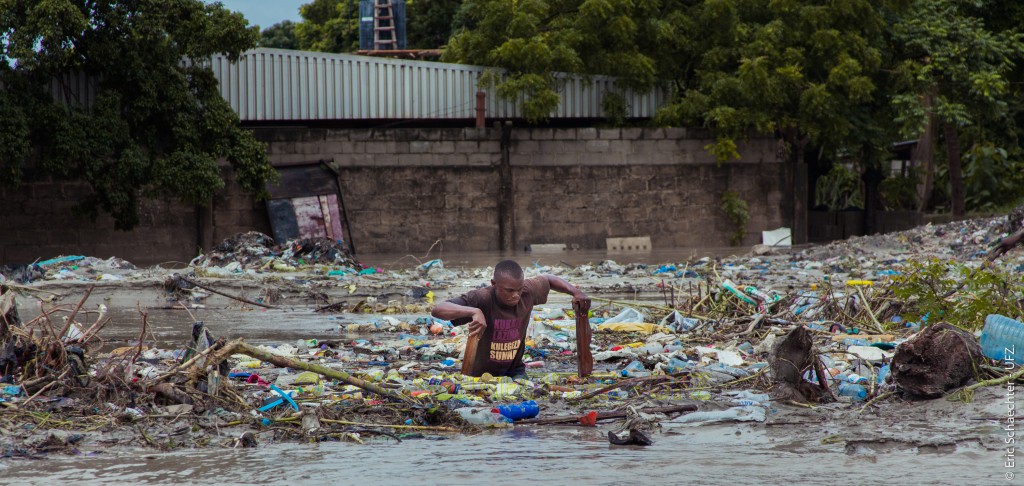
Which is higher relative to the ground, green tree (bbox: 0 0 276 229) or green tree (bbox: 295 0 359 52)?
green tree (bbox: 295 0 359 52)

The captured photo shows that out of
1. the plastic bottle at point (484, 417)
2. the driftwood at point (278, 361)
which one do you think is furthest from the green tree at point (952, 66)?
the driftwood at point (278, 361)

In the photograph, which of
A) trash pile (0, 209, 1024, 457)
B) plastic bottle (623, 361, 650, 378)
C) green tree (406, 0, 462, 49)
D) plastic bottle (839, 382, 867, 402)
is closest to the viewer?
trash pile (0, 209, 1024, 457)

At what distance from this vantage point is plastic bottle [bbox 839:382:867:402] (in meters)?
6.33

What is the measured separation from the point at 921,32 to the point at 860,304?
1615 cm

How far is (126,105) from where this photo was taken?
18109 millimetres

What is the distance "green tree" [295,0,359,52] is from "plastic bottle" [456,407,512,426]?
93.2 feet

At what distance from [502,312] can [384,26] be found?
24.9 meters

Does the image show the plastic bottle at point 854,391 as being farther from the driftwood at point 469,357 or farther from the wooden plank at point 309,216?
the wooden plank at point 309,216

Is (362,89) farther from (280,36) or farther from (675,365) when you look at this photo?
(280,36)

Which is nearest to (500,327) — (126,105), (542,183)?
(126,105)

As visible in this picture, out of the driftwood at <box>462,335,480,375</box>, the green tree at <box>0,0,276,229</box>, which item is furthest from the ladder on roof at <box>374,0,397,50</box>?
the driftwood at <box>462,335,480,375</box>

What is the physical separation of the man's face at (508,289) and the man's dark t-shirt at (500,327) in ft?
0.20

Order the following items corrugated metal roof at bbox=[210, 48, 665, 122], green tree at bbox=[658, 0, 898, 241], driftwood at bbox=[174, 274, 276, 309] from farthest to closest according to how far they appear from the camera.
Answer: green tree at bbox=[658, 0, 898, 241] → corrugated metal roof at bbox=[210, 48, 665, 122] → driftwood at bbox=[174, 274, 276, 309]

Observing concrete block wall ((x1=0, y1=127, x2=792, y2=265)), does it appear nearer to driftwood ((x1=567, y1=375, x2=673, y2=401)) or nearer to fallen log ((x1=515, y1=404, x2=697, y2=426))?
driftwood ((x1=567, y1=375, x2=673, y2=401))
